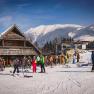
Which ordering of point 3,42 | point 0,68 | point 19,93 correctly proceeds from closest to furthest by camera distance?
1. point 19,93
2. point 0,68
3. point 3,42

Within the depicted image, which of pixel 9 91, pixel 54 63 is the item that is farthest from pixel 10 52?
pixel 9 91

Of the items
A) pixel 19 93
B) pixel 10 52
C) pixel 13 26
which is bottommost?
pixel 19 93

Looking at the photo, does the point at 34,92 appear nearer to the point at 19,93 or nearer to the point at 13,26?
the point at 19,93

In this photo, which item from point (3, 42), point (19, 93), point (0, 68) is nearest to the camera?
point (19, 93)

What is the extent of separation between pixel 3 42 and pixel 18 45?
94.3 inches

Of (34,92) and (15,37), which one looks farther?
(15,37)

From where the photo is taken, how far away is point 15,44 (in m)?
38.2

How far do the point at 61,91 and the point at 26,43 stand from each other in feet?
86.6

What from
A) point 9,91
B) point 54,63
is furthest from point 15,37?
point 9,91

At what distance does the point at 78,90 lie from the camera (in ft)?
41.2

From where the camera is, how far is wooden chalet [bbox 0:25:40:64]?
37.1 metres

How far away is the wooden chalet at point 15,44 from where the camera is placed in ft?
122

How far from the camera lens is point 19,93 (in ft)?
39.5

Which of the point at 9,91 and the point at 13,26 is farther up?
the point at 13,26
